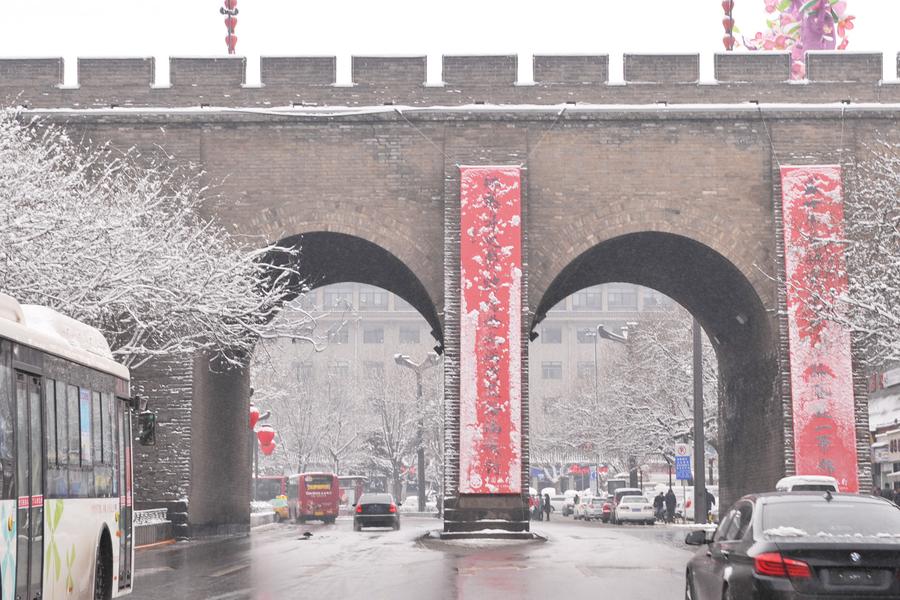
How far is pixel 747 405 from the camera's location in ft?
107

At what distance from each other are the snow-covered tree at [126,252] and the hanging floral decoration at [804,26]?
1494cm

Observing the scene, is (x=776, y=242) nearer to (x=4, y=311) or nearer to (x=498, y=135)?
(x=498, y=135)


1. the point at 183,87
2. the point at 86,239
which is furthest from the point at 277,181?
the point at 86,239

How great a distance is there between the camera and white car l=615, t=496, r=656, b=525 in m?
49.8

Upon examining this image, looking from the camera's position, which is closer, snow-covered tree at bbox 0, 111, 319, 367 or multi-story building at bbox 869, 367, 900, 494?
snow-covered tree at bbox 0, 111, 319, 367

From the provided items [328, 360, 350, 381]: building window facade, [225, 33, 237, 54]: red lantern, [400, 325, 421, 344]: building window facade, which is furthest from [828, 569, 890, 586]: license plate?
[400, 325, 421, 344]: building window facade

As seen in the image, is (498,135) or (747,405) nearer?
(498,135)

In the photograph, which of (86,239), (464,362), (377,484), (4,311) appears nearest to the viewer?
(4,311)

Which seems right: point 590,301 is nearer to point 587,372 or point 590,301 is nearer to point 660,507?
point 587,372

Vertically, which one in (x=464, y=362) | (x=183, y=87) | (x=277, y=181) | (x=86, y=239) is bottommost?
(x=464, y=362)

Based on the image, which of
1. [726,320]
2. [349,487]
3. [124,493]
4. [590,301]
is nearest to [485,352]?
[726,320]

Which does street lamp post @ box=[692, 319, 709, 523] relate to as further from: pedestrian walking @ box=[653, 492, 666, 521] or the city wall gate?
pedestrian walking @ box=[653, 492, 666, 521]

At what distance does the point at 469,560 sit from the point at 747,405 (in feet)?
42.4

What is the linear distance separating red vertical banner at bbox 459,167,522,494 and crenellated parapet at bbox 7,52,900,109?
85.6 inches
